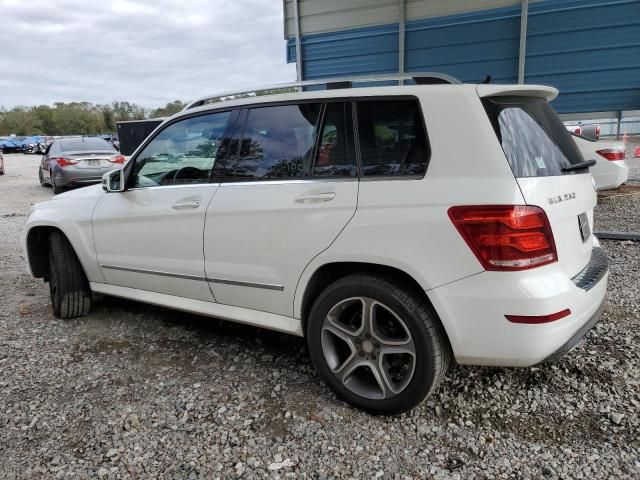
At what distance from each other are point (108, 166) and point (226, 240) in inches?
408

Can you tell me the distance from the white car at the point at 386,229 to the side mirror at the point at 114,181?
0.99ft

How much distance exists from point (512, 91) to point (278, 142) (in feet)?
4.35

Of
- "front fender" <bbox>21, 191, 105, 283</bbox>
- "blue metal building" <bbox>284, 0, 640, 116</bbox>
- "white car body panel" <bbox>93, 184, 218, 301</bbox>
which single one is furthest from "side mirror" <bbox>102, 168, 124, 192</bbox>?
"blue metal building" <bbox>284, 0, 640, 116</bbox>

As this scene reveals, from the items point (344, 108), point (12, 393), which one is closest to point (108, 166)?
point (12, 393)

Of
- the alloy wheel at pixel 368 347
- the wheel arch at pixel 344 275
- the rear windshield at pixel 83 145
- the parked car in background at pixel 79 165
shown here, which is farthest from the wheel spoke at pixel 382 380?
the rear windshield at pixel 83 145

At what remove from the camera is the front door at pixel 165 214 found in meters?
3.27

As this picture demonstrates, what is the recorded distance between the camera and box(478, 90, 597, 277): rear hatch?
92.5 inches

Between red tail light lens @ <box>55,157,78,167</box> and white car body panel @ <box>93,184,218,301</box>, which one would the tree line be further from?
white car body panel @ <box>93,184,218,301</box>

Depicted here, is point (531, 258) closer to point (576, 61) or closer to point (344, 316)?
point (344, 316)

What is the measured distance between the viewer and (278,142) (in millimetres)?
3016

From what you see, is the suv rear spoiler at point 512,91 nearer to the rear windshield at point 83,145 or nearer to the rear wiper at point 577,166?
the rear wiper at point 577,166

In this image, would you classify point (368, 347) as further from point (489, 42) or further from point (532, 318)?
point (489, 42)

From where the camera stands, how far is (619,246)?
586 cm

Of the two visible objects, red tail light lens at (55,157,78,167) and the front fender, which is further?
red tail light lens at (55,157,78,167)
